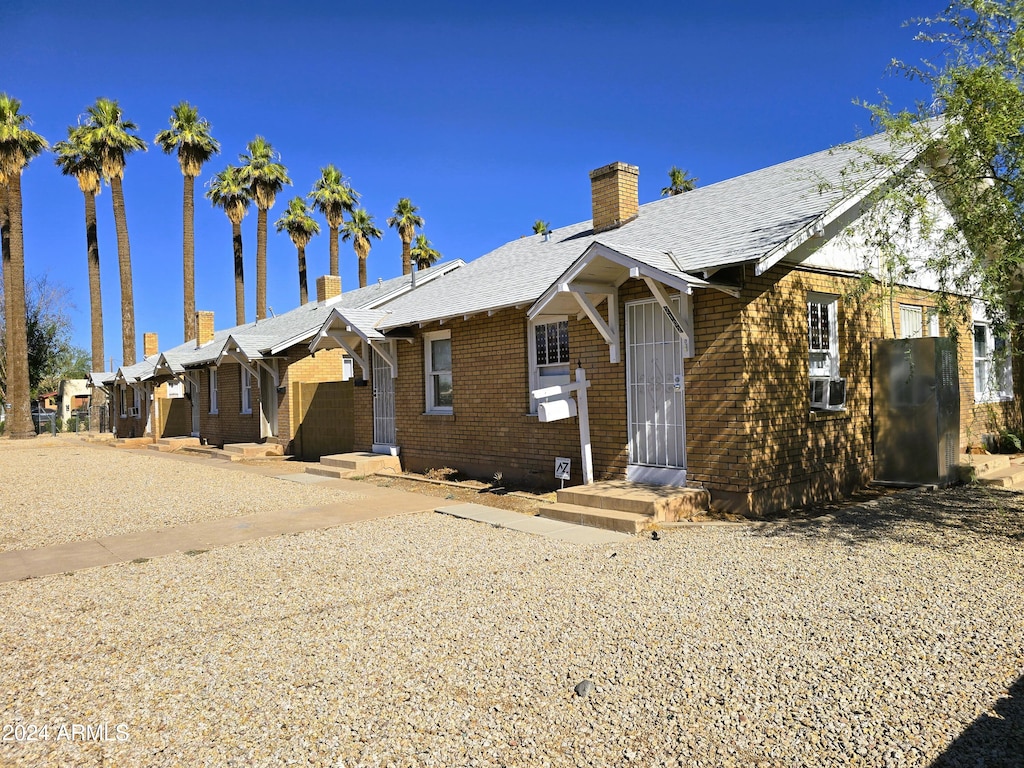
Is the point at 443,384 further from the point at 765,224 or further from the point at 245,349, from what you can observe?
the point at 245,349

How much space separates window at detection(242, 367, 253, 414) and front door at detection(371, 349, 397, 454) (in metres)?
8.52

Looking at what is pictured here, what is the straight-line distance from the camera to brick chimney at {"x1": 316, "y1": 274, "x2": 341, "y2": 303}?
25203 mm

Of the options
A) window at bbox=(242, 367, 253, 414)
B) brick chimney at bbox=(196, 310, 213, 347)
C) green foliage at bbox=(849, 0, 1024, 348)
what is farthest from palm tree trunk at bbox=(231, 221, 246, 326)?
green foliage at bbox=(849, 0, 1024, 348)

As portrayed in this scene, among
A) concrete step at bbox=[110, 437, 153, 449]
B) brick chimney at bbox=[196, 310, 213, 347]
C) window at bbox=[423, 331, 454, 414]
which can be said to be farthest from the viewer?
brick chimney at bbox=[196, 310, 213, 347]

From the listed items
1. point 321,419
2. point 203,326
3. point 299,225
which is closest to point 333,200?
point 299,225

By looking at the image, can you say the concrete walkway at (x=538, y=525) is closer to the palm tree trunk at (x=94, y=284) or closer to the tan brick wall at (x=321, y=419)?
the tan brick wall at (x=321, y=419)

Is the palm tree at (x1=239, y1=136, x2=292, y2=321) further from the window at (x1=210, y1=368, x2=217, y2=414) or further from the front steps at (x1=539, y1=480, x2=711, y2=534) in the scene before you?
the front steps at (x1=539, y1=480, x2=711, y2=534)

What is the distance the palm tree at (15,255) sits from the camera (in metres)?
29.7

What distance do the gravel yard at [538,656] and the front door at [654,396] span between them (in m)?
1.99

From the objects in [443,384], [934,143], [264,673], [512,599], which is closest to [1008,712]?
[512,599]

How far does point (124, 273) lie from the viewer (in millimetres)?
35562

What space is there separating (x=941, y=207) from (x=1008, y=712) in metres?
8.32

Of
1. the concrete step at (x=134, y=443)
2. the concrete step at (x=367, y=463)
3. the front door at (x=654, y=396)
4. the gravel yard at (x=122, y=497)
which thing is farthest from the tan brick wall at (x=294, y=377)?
the front door at (x=654, y=396)

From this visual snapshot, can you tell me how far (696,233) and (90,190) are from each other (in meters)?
37.2
